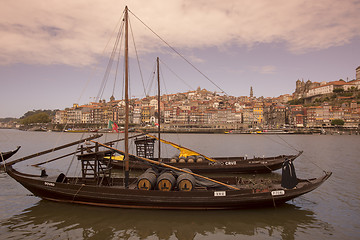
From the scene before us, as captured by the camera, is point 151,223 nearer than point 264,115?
Yes

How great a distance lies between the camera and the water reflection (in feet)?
32.9

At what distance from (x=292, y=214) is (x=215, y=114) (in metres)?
138

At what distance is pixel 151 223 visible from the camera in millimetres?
10867

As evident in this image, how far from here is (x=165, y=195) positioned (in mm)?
11633

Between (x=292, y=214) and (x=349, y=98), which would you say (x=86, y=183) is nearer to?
(x=292, y=214)

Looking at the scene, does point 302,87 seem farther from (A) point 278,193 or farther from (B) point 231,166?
(A) point 278,193

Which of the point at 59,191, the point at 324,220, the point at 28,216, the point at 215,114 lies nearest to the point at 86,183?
the point at 59,191

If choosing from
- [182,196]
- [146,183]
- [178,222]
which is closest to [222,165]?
[182,196]

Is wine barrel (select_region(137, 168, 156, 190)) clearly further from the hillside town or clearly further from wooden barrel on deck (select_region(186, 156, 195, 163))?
the hillside town

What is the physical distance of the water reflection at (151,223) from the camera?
10.0 meters

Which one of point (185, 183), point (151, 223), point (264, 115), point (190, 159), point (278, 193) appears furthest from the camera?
point (264, 115)

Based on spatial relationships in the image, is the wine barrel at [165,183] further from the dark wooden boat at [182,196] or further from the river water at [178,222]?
the river water at [178,222]

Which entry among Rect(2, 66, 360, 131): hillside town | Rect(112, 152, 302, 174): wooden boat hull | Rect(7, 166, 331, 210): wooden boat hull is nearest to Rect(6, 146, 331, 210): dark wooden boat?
Rect(7, 166, 331, 210): wooden boat hull

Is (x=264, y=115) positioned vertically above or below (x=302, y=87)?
below
